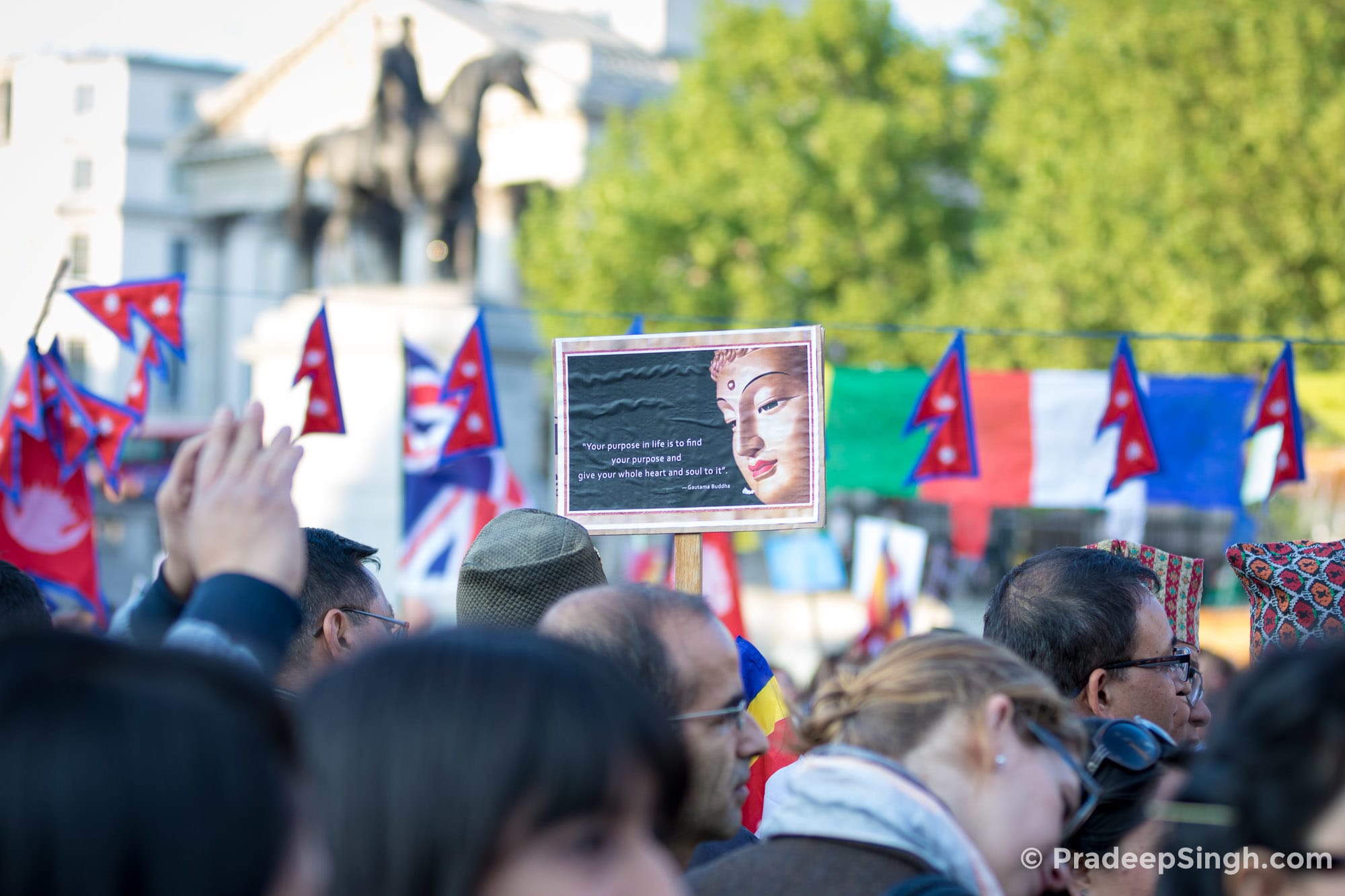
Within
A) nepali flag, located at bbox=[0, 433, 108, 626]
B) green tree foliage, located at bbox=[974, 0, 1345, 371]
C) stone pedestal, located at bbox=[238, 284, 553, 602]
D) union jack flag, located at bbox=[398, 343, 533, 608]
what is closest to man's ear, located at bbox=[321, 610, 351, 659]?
nepali flag, located at bbox=[0, 433, 108, 626]

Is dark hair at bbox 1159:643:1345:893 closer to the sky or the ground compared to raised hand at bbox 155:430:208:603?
closer to the ground

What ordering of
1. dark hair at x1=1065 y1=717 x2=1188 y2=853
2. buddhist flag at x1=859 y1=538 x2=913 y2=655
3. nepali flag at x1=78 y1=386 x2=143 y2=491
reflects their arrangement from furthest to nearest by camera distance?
buddhist flag at x1=859 y1=538 x2=913 y2=655 < nepali flag at x1=78 y1=386 x2=143 y2=491 < dark hair at x1=1065 y1=717 x2=1188 y2=853

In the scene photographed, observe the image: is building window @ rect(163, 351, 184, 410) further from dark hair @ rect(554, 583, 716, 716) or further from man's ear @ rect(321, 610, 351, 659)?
dark hair @ rect(554, 583, 716, 716)

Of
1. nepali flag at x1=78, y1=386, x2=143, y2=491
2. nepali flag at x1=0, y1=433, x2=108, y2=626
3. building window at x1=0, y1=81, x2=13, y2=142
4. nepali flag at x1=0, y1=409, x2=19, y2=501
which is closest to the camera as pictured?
nepali flag at x1=0, y1=433, x2=108, y2=626

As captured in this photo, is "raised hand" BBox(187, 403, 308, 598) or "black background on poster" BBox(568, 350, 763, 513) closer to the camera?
"raised hand" BBox(187, 403, 308, 598)

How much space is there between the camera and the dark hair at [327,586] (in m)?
3.02

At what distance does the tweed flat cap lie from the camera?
2998mm

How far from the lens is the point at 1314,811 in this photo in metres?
1.40

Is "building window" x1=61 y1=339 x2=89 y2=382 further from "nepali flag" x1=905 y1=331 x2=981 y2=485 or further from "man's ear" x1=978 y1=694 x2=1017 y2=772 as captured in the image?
"man's ear" x1=978 y1=694 x2=1017 y2=772

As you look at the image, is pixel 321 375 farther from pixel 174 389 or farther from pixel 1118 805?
pixel 174 389

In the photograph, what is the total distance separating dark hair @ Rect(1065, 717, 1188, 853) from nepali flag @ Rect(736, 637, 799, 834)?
3.14 feet

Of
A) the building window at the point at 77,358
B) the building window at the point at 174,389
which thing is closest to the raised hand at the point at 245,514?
the building window at the point at 77,358

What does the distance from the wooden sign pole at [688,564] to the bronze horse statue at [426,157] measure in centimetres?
1226

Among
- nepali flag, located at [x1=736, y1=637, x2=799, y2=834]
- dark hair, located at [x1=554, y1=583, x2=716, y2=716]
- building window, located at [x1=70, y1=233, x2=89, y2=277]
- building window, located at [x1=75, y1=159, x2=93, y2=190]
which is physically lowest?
nepali flag, located at [x1=736, y1=637, x2=799, y2=834]
